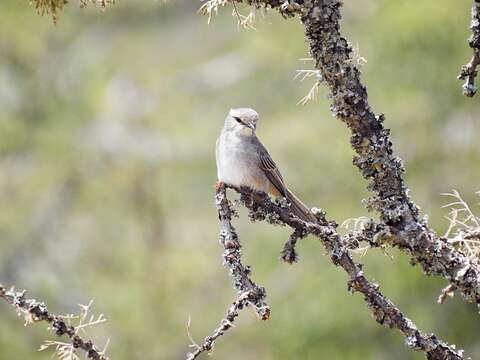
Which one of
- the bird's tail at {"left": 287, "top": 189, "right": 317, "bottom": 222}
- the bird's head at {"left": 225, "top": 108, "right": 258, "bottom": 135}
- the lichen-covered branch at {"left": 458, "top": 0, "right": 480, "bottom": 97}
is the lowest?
the lichen-covered branch at {"left": 458, "top": 0, "right": 480, "bottom": 97}

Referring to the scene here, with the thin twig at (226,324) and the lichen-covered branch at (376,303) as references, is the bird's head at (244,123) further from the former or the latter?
the thin twig at (226,324)

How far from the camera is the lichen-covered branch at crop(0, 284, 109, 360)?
7.57ft

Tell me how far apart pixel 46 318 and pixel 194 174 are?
12.8 meters

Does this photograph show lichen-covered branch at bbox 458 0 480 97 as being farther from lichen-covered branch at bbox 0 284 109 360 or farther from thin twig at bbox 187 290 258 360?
lichen-covered branch at bbox 0 284 109 360

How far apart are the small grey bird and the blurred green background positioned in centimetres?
429

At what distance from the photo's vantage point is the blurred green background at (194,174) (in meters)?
9.62

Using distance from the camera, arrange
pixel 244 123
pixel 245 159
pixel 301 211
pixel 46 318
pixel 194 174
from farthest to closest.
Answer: pixel 194 174, pixel 244 123, pixel 245 159, pixel 301 211, pixel 46 318

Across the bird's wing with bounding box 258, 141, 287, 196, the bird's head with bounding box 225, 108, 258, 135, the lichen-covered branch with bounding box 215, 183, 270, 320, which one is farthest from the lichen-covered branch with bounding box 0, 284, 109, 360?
the bird's head with bounding box 225, 108, 258, 135

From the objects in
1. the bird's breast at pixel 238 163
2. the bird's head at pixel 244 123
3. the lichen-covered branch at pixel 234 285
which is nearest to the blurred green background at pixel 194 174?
the bird's head at pixel 244 123

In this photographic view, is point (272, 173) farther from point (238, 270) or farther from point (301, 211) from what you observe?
point (238, 270)

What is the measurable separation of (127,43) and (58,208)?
597cm

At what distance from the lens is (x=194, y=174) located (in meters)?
15.1

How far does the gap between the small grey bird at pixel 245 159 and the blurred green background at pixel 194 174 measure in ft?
14.1

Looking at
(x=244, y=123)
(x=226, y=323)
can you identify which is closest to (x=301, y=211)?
(x=244, y=123)
